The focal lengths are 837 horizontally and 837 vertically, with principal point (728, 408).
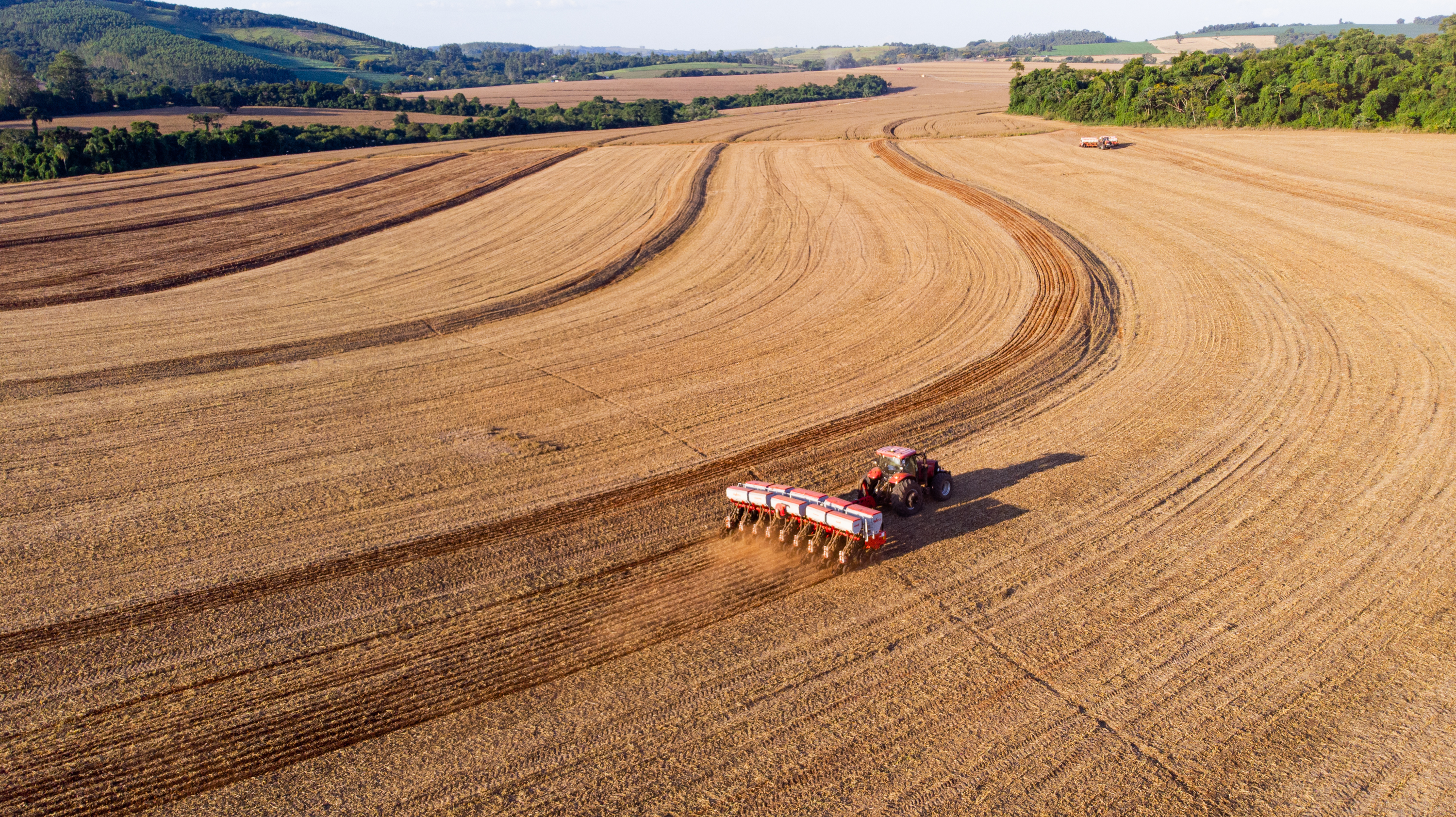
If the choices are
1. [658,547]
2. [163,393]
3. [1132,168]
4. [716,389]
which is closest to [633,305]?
[716,389]

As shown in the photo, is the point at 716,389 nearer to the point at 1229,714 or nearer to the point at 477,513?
the point at 477,513

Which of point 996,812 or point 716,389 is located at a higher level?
point 716,389

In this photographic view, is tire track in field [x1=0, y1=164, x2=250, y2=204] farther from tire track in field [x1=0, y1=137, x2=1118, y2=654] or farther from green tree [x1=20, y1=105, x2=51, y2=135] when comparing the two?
tire track in field [x1=0, y1=137, x2=1118, y2=654]

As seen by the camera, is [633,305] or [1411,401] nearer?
[1411,401]

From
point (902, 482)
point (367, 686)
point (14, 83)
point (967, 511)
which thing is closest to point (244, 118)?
point (14, 83)

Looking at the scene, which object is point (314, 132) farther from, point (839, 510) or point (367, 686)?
point (839, 510)

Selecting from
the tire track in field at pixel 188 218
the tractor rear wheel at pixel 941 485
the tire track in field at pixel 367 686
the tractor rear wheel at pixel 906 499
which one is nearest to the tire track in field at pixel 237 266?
the tire track in field at pixel 188 218
